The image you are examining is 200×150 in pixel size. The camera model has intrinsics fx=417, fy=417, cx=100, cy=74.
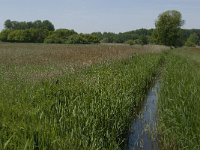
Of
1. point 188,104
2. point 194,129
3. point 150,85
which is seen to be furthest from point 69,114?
point 150,85

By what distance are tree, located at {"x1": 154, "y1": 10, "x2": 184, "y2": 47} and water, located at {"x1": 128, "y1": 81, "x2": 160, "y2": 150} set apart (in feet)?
233

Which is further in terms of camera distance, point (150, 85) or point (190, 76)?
point (150, 85)

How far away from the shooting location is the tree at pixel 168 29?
8238 cm

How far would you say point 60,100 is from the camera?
8.23 meters

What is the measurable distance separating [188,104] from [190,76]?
4078mm

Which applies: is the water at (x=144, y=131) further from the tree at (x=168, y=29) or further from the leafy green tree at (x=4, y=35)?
the leafy green tree at (x=4, y=35)

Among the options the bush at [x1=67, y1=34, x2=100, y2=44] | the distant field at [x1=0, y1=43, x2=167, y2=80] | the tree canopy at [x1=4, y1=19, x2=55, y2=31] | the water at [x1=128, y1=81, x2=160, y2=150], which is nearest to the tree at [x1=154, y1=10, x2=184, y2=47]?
the bush at [x1=67, y1=34, x2=100, y2=44]

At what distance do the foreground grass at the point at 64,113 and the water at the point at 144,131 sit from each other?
39 cm

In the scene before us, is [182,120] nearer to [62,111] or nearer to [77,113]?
[77,113]

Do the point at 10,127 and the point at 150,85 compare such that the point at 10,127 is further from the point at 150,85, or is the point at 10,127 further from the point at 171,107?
the point at 150,85

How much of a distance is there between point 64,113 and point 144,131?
122 inches

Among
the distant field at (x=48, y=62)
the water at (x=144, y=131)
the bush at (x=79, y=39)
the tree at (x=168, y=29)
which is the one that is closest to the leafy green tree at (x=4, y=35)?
the bush at (x=79, y=39)

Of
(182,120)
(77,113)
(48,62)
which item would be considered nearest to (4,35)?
(48,62)

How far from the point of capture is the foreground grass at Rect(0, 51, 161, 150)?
5635 mm
